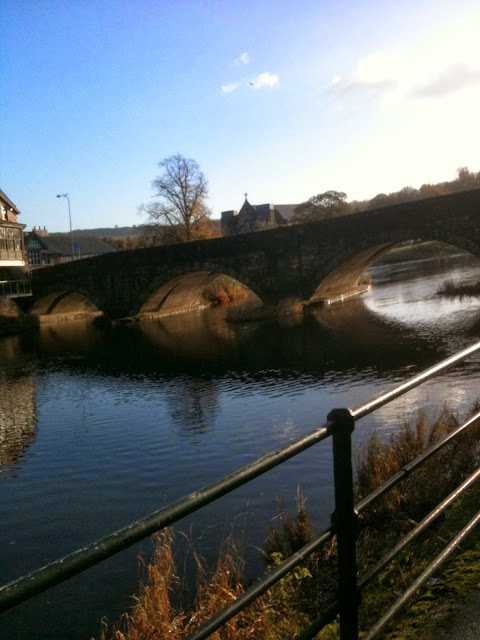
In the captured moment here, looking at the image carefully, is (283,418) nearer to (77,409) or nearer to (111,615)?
(77,409)

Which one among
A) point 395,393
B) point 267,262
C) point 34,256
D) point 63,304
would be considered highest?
point 34,256

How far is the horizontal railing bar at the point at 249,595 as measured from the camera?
62.4 inches

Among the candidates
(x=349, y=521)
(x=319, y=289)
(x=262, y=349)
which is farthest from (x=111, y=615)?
(x=319, y=289)

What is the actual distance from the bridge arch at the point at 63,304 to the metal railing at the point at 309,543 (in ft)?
120

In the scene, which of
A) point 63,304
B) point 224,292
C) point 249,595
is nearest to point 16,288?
point 63,304

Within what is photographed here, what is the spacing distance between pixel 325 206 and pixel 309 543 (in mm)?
68029

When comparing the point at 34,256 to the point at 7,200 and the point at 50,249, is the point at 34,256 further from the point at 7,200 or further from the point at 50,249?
the point at 7,200

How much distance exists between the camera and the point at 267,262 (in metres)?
31.4

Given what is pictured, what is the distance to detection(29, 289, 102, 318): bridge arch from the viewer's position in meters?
39.0

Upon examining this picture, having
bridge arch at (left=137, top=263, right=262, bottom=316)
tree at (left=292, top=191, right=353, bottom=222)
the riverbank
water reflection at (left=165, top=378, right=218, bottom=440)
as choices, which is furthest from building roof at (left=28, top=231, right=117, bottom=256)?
water reflection at (left=165, top=378, right=218, bottom=440)

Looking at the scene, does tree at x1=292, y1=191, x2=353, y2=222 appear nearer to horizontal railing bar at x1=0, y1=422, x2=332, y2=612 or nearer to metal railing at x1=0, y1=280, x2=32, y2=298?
metal railing at x1=0, y1=280, x2=32, y2=298

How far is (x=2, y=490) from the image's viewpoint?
28.0ft

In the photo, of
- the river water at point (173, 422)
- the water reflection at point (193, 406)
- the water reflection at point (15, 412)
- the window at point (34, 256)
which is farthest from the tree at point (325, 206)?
the water reflection at point (193, 406)

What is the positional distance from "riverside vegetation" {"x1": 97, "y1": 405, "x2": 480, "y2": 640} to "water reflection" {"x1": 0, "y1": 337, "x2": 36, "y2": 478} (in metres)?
5.28
